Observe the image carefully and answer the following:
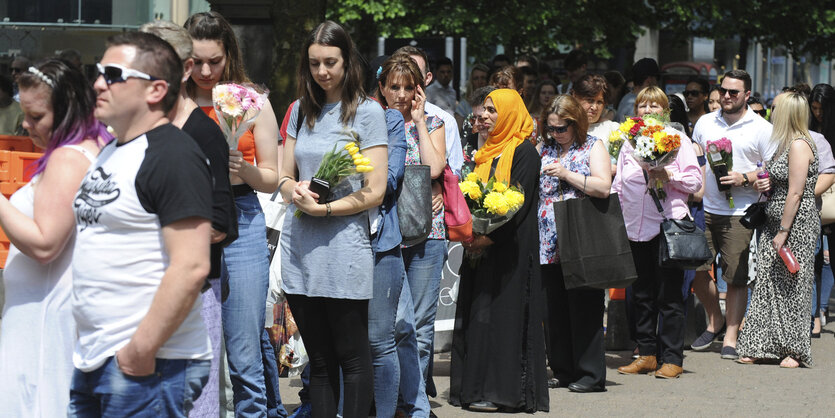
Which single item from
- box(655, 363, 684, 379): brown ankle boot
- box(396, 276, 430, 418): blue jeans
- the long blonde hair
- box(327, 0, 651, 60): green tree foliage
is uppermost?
box(327, 0, 651, 60): green tree foliage

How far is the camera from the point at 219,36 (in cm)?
500

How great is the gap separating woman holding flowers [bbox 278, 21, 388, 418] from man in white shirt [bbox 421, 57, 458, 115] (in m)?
8.47

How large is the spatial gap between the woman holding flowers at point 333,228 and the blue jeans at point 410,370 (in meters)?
0.68

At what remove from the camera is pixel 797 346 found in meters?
8.39

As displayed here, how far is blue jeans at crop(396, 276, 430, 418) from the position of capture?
230 inches

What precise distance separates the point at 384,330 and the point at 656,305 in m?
3.27

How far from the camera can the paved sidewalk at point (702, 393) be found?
6.83 m

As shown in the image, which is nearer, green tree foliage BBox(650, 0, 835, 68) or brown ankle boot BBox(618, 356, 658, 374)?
brown ankle boot BBox(618, 356, 658, 374)

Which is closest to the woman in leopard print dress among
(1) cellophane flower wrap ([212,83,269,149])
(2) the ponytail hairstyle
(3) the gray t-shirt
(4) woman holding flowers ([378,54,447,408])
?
(4) woman holding flowers ([378,54,447,408])

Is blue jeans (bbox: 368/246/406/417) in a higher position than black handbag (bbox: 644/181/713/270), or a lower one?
lower

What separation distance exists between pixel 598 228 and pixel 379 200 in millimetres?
2405

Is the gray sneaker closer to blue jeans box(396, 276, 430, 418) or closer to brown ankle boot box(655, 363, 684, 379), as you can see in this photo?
brown ankle boot box(655, 363, 684, 379)

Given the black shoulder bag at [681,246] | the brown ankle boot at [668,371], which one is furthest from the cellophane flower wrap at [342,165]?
the brown ankle boot at [668,371]

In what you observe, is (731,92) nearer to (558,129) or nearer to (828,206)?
(828,206)
